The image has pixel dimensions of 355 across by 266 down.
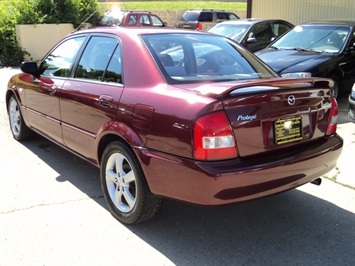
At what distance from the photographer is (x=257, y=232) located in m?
3.40

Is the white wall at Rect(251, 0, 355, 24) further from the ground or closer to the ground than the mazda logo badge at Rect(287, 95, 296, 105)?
further from the ground

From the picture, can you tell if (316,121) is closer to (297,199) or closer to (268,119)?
(268,119)

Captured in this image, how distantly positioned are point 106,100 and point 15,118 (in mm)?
2869

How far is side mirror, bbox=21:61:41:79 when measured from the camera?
4855 mm

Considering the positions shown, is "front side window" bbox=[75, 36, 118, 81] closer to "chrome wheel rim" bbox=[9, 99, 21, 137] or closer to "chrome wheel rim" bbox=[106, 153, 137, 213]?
"chrome wheel rim" bbox=[106, 153, 137, 213]

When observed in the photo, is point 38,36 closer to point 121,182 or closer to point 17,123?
point 17,123

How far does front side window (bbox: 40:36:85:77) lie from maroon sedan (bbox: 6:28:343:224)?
0.17ft

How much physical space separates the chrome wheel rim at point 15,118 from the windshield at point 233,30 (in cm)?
577

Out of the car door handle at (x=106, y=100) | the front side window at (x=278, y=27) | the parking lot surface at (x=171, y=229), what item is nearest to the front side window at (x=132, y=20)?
the front side window at (x=278, y=27)

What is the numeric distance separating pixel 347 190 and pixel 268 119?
181 cm

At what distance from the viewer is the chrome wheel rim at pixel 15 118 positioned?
5766 millimetres

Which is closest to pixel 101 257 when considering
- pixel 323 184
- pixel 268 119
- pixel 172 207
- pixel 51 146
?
pixel 172 207

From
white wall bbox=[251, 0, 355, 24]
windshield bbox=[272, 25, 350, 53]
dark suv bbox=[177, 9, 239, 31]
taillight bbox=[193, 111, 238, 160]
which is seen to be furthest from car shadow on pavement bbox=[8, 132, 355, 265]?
dark suv bbox=[177, 9, 239, 31]

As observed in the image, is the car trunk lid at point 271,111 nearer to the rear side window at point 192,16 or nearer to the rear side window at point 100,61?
the rear side window at point 100,61
